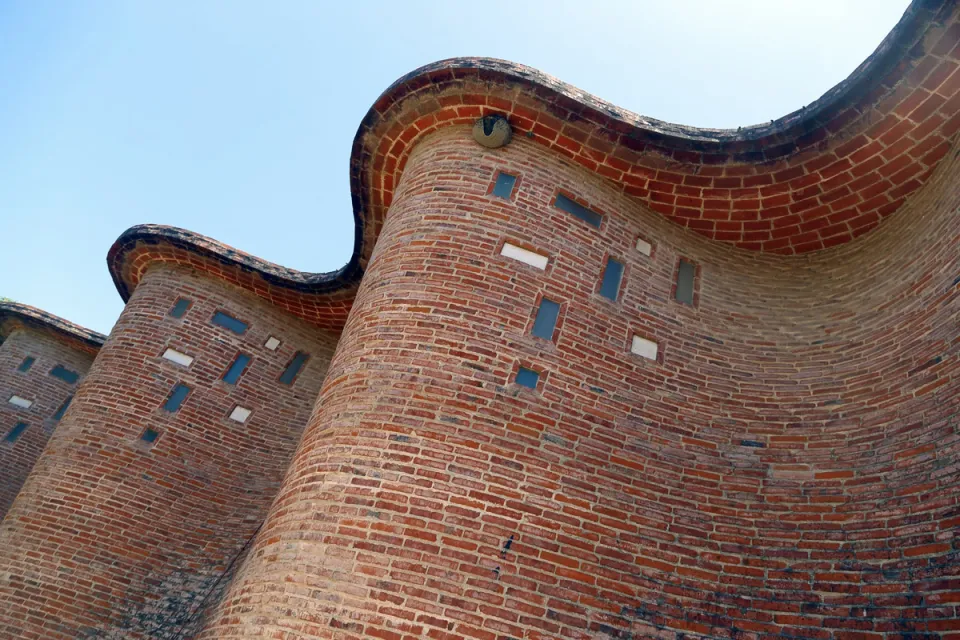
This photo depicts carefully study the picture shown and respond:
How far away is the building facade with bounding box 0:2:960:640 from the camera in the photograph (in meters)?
4.69

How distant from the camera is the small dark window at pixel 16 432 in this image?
1309 centimetres

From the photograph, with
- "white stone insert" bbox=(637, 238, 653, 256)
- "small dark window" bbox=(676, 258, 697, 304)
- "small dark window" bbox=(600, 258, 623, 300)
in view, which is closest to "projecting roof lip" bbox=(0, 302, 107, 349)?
"small dark window" bbox=(600, 258, 623, 300)

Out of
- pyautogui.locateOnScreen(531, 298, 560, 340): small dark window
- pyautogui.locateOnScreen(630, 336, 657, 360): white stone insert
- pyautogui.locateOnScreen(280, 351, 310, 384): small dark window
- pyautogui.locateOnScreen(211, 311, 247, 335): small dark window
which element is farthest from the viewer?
pyautogui.locateOnScreen(280, 351, 310, 384): small dark window

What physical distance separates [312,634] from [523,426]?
7.42ft

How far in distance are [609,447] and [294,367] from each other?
7009 millimetres

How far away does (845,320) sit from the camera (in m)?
6.38

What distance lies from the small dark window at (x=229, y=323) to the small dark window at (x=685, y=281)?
735 centimetres

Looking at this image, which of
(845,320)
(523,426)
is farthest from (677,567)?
(845,320)

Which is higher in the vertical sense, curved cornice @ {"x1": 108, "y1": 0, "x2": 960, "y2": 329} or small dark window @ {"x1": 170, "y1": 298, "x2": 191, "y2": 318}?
curved cornice @ {"x1": 108, "y1": 0, "x2": 960, "y2": 329}

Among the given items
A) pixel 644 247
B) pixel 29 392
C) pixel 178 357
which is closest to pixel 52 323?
pixel 29 392

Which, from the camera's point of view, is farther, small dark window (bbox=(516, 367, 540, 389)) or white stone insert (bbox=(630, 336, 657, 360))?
white stone insert (bbox=(630, 336, 657, 360))

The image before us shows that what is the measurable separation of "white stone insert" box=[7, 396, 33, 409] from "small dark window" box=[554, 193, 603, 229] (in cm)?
1311

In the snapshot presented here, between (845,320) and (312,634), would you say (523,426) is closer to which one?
(312,634)

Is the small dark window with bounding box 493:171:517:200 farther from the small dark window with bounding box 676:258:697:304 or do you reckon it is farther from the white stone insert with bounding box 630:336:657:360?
the small dark window with bounding box 676:258:697:304
